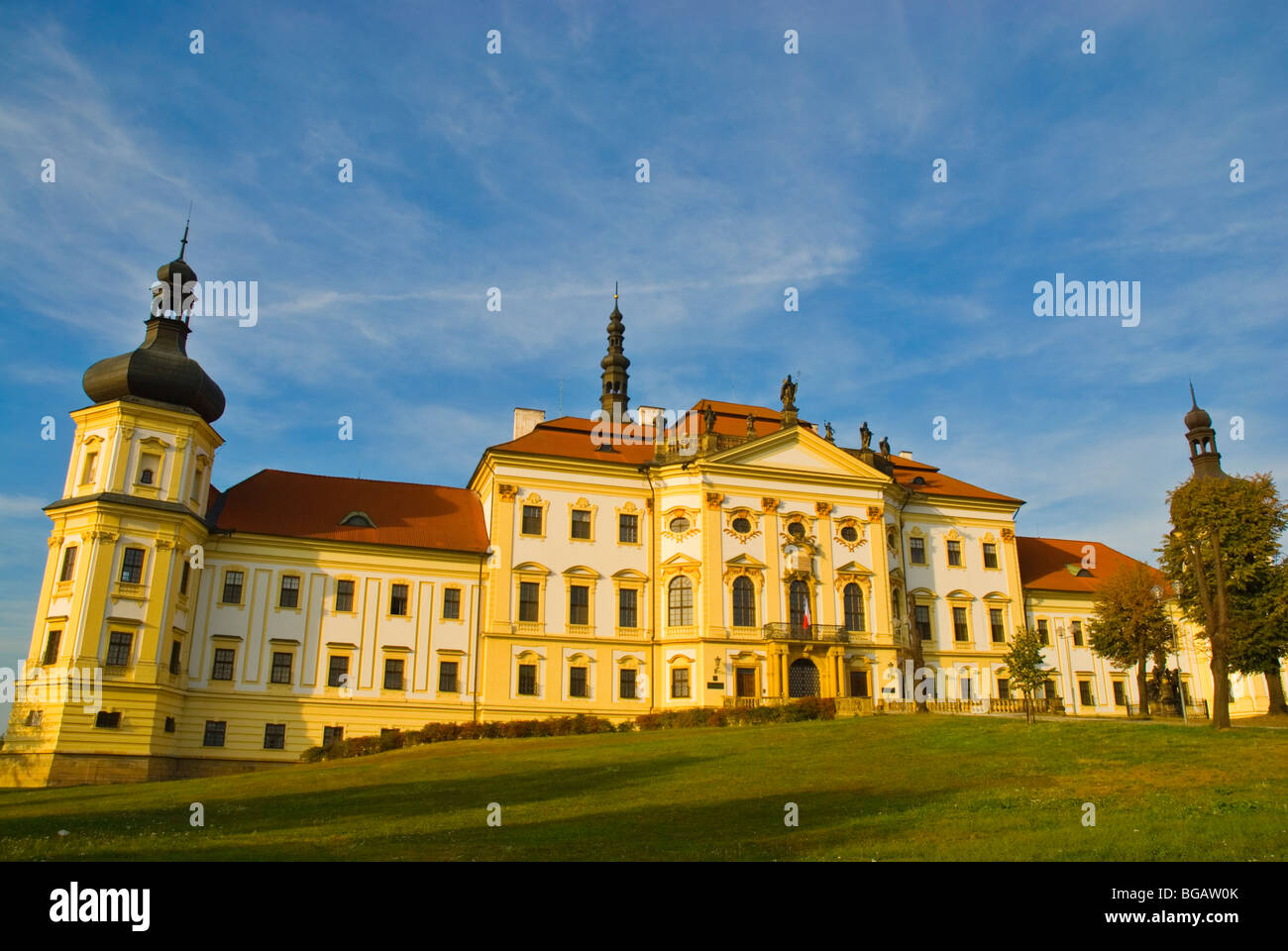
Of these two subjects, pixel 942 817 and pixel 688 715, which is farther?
pixel 688 715

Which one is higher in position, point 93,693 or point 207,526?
point 207,526

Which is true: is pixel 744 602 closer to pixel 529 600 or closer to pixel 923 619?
pixel 529 600

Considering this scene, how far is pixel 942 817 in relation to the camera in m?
16.8

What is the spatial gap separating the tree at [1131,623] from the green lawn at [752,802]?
19933mm

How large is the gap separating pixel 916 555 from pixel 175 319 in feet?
125

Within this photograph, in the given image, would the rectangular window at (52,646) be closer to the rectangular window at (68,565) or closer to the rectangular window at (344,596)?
the rectangular window at (68,565)

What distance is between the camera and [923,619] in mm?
52250

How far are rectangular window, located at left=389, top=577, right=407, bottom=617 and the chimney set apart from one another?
36.4 ft

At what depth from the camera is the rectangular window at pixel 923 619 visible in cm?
5194

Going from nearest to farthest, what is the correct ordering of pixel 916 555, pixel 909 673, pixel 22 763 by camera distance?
1. pixel 22 763
2. pixel 909 673
3. pixel 916 555

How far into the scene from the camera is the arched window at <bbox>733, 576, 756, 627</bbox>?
1827 inches
